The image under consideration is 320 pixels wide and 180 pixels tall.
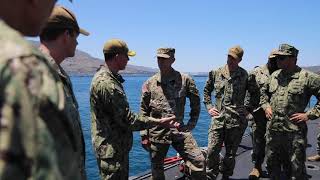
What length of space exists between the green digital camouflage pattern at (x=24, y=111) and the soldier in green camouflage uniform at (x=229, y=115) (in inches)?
242

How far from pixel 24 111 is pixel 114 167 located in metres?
3.82

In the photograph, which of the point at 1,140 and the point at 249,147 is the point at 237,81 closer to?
the point at 249,147

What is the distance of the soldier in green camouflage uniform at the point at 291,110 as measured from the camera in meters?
5.91

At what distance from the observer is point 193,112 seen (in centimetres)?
652

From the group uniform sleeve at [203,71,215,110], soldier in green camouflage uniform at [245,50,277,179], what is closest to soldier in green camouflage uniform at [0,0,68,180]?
uniform sleeve at [203,71,215,110]

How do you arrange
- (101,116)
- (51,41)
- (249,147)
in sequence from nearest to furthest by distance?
(51,41) → (101,116) → (249,147)

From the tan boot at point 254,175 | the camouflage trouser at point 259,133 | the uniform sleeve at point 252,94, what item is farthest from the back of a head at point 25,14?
the camouflage trouser at point 259,133

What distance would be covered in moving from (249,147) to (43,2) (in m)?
9.24

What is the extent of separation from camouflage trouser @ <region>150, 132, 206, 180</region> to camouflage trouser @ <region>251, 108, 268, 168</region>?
1896 mm

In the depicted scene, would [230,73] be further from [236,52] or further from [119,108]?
[119,108]

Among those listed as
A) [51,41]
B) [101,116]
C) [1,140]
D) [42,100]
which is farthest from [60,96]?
[101,116]

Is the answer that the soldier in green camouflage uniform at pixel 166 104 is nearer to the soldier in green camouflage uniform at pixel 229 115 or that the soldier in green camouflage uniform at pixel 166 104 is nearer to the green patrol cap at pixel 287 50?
the soldier in green camouflage uniform at pixel 229 115

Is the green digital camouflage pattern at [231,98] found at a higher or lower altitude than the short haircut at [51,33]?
lower

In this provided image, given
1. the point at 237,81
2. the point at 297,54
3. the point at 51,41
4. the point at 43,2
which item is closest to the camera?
A: the point at 43,2
